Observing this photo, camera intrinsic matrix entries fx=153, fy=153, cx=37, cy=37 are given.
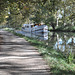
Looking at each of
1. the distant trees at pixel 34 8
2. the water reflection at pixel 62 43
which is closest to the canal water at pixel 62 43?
the water reflection at pixel 62 43

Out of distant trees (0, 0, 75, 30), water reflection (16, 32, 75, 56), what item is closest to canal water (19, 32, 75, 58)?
water reflection (16, 32, 75, 56)

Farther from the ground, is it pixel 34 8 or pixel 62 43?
pixel 34 8

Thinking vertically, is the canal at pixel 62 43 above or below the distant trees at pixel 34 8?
below

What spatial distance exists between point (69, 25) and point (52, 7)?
35.3 metres

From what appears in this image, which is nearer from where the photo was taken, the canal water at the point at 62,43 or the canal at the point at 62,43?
the canal at the point at 62,43

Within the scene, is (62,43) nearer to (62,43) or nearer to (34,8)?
(62,43)

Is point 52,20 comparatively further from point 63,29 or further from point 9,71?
point 9,71

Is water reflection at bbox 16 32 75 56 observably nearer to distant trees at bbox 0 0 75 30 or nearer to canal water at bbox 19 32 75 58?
canal water at bbox 19 32 75 58

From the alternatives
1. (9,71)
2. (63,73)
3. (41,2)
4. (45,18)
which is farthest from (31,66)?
(45,18)

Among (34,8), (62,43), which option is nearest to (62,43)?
(62,43)

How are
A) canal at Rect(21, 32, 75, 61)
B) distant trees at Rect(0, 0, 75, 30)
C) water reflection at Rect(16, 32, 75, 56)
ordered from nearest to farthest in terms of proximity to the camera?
canal at Rect(21, 32, 75, 61) → water reflection at Rect(16, 32, 75, 56) → distant trees at Rect(0, 0, 75, 30)

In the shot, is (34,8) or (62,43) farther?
(34,8)

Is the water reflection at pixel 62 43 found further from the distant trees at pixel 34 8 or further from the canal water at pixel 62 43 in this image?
the distant trees at pixel 34 8

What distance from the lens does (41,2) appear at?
43.9 feet
